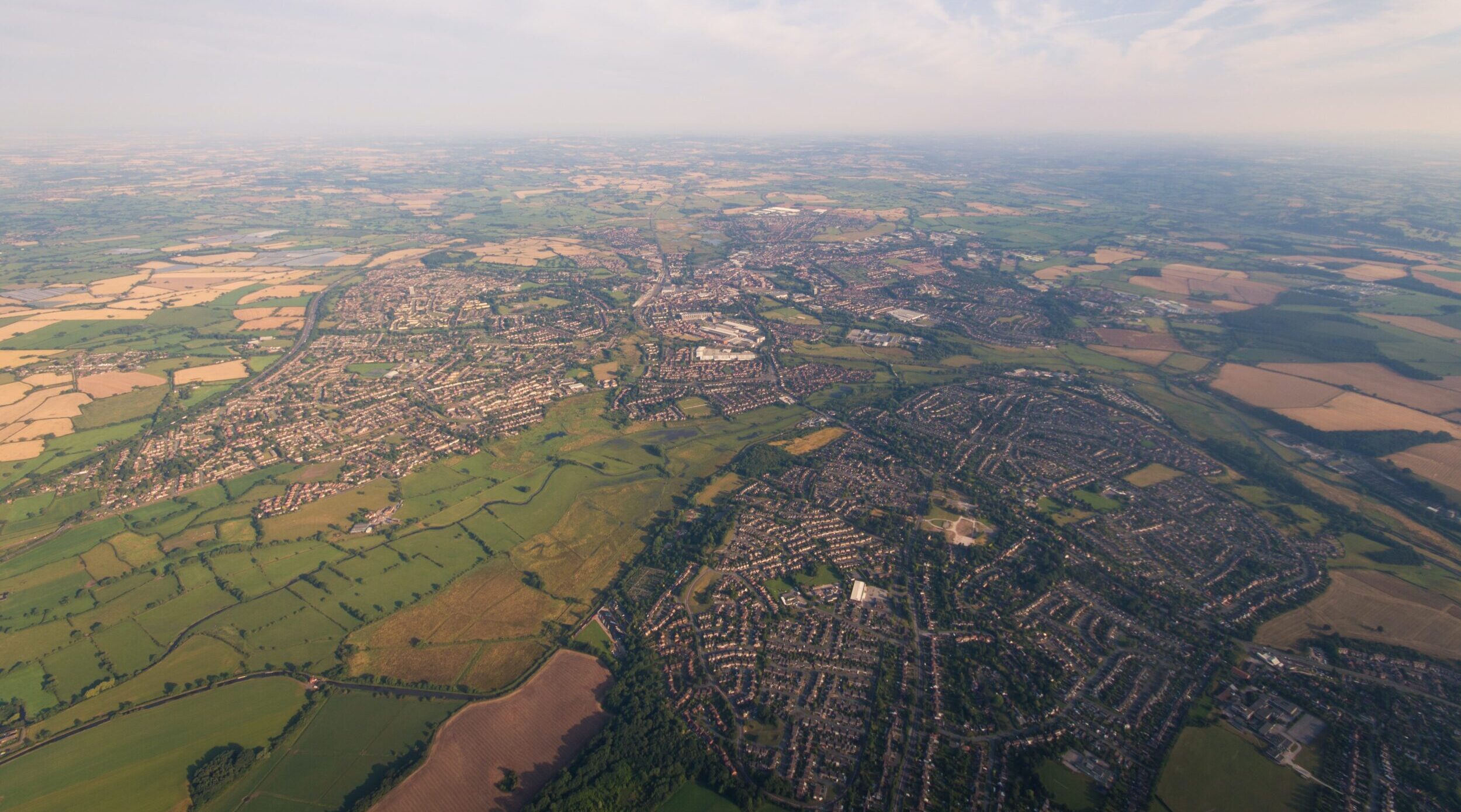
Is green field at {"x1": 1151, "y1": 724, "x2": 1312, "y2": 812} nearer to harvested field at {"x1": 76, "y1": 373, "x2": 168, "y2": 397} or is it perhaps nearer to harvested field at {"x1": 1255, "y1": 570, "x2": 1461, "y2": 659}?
harvested field at {"x1": 1255, "y1": 570, "x2": 1461, "y2": 659}

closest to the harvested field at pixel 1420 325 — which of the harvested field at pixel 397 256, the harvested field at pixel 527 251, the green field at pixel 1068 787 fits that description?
the green field at pixel 1068 787

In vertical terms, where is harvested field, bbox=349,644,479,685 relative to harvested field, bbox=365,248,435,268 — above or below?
below

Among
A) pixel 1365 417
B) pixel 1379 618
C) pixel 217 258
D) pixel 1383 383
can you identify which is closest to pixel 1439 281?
pixel 1383 383

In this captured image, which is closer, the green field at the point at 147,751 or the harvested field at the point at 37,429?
the green field at the point at 147,751

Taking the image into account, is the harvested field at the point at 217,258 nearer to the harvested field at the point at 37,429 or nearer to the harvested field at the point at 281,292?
the harvested field at the point at 281,292

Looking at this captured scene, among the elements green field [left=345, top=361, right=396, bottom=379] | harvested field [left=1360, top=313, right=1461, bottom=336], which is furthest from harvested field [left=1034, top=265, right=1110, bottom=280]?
green field [left=345, top=361, right=396, bottom=379]

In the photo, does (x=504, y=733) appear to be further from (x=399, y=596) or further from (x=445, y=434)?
(x=445, y=434)

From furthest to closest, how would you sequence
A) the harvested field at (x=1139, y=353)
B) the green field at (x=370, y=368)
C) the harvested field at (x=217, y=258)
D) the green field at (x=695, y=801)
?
the harvested field at (x=217, y=258) → the harvested field at (x=1139, y=353) → the green field at (x=370, y=368) → the green field at (x=695, y=801)

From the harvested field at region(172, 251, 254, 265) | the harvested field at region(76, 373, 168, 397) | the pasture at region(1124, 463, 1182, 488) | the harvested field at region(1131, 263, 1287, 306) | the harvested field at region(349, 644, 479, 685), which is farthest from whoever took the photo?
the harvested field at region(172, 251, 254, 265)
